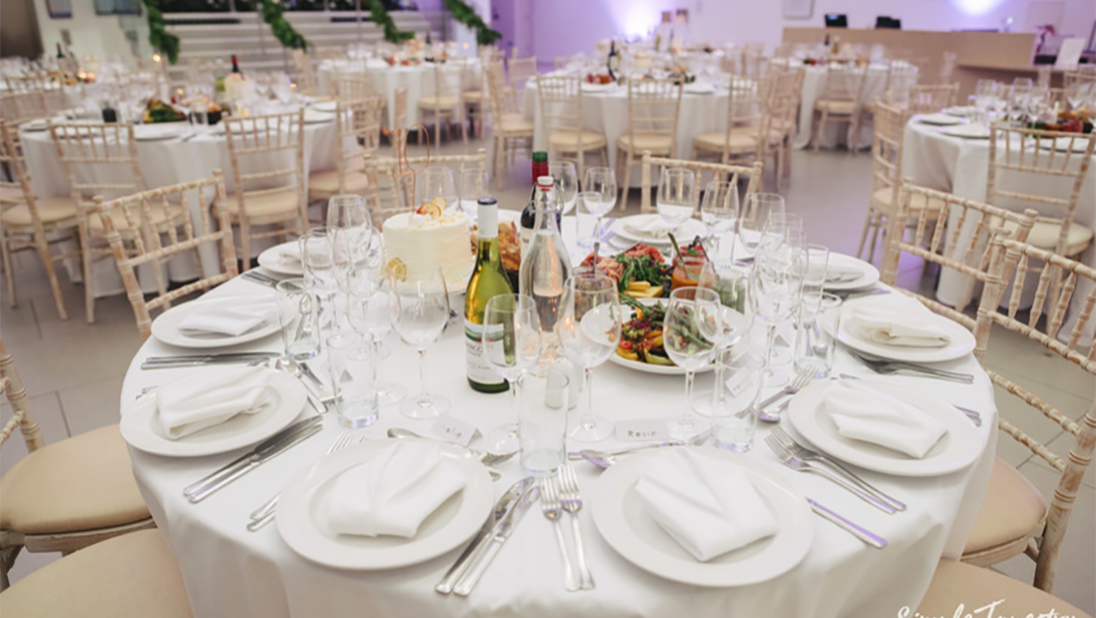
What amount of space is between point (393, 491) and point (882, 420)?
79 centimetres

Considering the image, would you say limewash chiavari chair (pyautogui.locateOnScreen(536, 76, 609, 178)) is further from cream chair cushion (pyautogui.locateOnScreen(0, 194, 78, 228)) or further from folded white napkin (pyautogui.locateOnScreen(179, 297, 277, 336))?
folded white napkin (pyautogui.locateOnScreen(179, 297, 277, 336))

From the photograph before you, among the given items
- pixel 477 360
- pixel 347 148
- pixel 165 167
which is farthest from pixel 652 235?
pixel 347 148

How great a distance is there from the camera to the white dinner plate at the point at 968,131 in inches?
147

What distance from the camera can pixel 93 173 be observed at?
369cm

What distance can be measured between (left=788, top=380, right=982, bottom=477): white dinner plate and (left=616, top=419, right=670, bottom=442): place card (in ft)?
0.73

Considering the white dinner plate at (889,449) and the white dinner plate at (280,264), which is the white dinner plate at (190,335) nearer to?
the white dinner plate at (280,264)

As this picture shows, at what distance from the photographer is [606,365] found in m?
1.39

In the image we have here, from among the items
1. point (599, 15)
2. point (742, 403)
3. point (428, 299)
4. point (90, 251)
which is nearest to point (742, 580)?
point (742, 403)

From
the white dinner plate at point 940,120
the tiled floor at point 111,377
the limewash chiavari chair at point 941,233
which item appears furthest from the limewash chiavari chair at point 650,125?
the limewash chiavari chair at point 941,233

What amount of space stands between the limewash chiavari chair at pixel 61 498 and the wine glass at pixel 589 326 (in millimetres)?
1052

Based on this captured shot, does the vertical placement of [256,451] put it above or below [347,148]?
below

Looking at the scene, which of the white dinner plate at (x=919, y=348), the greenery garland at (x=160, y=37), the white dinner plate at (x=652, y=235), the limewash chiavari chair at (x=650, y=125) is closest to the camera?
the white dinner plate at (x=919, y=348)

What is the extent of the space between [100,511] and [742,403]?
54.2 inches

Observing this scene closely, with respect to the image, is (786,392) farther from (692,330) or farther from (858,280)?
(858,280)
